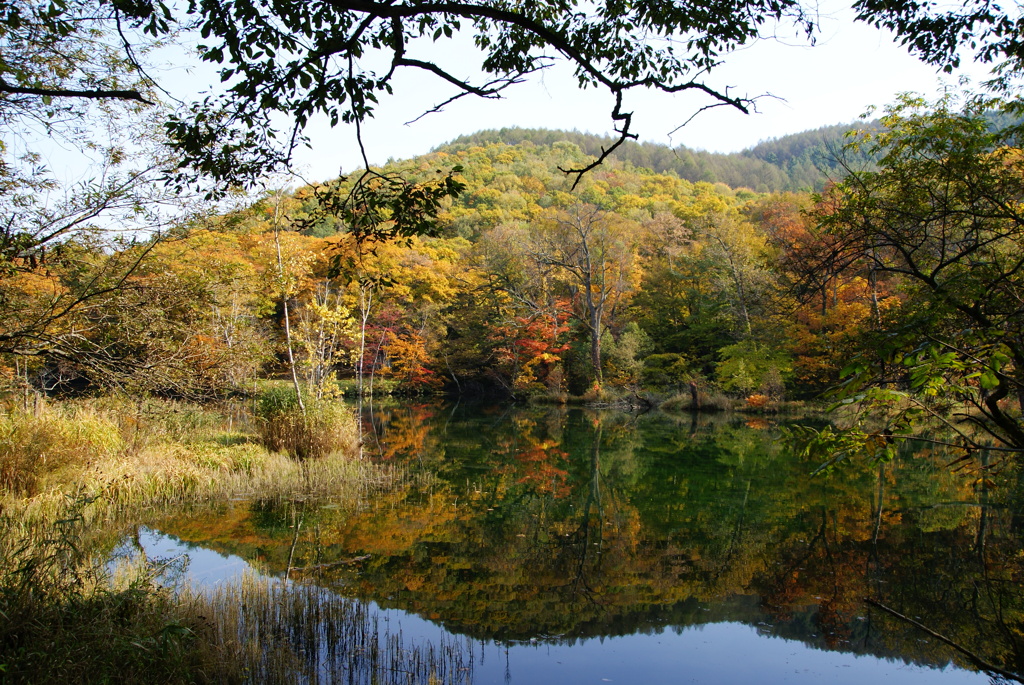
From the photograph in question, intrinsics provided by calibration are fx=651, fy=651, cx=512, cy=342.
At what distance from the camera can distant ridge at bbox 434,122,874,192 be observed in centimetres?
6594

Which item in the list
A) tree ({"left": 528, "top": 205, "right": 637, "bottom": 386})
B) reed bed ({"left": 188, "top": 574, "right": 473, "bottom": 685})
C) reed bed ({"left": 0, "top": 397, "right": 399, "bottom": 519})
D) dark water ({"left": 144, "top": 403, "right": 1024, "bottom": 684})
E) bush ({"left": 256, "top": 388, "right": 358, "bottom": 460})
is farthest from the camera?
tree ({"left": 528, "top": 205, "right": 637, "bottom": 386})

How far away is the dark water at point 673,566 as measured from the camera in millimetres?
5098

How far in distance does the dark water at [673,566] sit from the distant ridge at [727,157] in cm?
5514

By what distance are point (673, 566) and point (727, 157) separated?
3103 inches

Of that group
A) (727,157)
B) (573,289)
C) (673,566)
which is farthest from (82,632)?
(727,157)

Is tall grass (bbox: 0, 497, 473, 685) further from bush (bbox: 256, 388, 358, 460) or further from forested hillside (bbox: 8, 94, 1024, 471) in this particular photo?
bush (bbox: 256, 388, 358, 460)

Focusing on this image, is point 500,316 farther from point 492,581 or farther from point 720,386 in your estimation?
point 492,581

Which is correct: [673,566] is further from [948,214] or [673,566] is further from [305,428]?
[305,428]

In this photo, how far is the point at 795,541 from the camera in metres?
7.98

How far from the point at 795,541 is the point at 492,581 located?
3960 mm

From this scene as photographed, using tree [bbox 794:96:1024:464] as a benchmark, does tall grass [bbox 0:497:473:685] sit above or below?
below

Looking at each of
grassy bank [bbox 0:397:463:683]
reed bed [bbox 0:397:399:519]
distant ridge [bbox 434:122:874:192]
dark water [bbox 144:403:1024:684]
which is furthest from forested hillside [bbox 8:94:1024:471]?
distant ridge [bbox 434:122:874:192]

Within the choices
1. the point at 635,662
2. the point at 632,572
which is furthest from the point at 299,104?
the point at 632,572

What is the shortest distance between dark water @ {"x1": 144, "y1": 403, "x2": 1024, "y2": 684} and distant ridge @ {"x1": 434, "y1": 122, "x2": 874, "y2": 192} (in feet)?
181
